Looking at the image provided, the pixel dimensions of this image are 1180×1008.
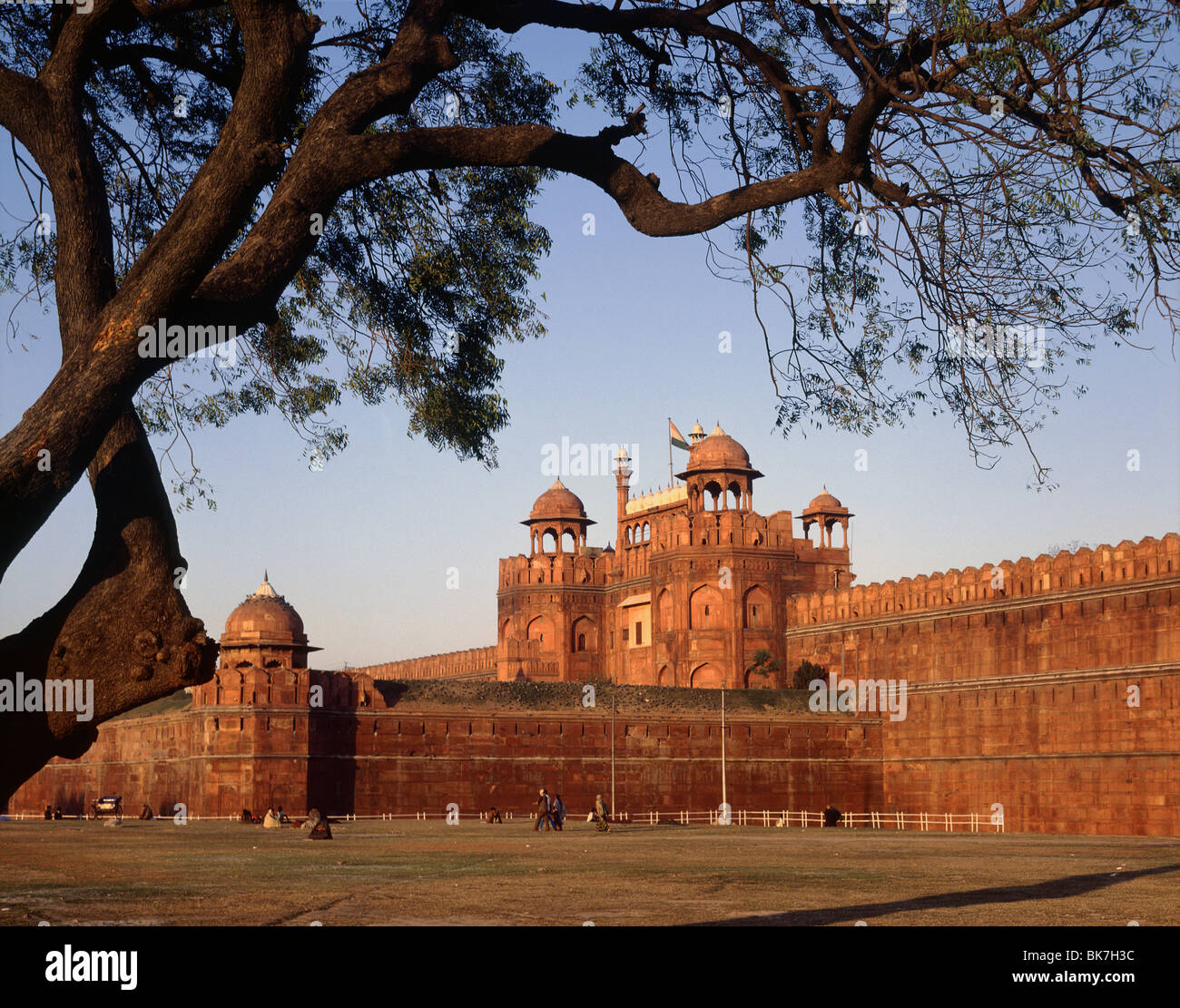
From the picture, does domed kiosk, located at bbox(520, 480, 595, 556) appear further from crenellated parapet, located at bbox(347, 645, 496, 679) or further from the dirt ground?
the dirt ground

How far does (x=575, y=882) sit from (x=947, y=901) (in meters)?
3.46

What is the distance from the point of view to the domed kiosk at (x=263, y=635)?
39.8m

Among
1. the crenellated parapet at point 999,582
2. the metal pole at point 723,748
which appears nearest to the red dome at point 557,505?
the crenellated parapet at point 999,582

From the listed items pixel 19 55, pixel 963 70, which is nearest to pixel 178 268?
pixel 963 70

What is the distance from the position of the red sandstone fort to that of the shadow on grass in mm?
22609

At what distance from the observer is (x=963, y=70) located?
5.78 metres

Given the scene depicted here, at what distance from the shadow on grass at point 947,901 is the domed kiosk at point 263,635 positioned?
93.6 ft

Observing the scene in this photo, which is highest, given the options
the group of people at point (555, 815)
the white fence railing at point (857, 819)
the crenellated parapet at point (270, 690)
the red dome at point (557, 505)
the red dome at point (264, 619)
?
the red dome at point (557, 505)

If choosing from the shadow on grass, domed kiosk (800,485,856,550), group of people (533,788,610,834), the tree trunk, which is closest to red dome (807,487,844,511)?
domed kiosk (800,485,856,550)

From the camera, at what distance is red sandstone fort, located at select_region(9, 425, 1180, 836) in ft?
119

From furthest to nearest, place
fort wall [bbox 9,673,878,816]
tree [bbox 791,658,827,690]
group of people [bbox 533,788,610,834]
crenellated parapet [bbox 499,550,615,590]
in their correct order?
crenellated parapet [bbox 499,550,615,590], tree [bbox 791,658,827,690], fort wall [bbox 9,673,878,816], group of people [bbox 533,788,610,834]

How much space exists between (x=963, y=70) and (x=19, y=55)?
196 inches

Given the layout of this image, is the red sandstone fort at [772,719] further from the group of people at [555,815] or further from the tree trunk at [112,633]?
the tree trunk at [112,633]
